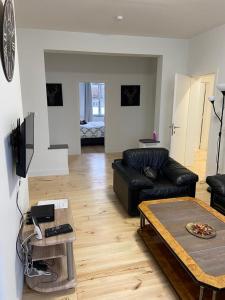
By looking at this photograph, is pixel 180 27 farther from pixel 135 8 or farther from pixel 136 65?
pixel 136 65

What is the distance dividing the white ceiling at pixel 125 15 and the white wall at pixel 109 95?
6.28 ft

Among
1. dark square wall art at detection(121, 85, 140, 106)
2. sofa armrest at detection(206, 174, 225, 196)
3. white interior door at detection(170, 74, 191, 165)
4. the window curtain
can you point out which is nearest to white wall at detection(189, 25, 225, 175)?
white interior door at detection(170, 74, 191, 165)

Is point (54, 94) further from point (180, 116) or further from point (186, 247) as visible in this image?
point (186, 247)

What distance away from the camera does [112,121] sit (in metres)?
6.68

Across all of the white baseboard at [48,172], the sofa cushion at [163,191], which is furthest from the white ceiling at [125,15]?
the white baseboard at [48,172]

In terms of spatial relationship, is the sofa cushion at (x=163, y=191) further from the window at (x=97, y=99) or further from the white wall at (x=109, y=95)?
the window at (x=97, y=99)

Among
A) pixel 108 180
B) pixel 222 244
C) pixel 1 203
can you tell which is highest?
pixel 1 203

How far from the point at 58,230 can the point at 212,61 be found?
400 centimetres

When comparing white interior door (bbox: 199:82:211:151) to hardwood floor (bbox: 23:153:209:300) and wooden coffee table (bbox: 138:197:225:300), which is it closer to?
hardwood floor (bbox: 23:153:209:300)

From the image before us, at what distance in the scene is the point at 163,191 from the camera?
3137 mm

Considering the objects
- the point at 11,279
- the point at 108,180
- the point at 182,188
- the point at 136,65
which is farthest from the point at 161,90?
the point at 11,279

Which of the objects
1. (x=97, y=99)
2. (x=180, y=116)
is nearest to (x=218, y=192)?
(x=180, y=116)

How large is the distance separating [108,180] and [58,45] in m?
2.72

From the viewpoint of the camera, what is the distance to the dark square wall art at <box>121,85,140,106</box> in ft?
21.5
